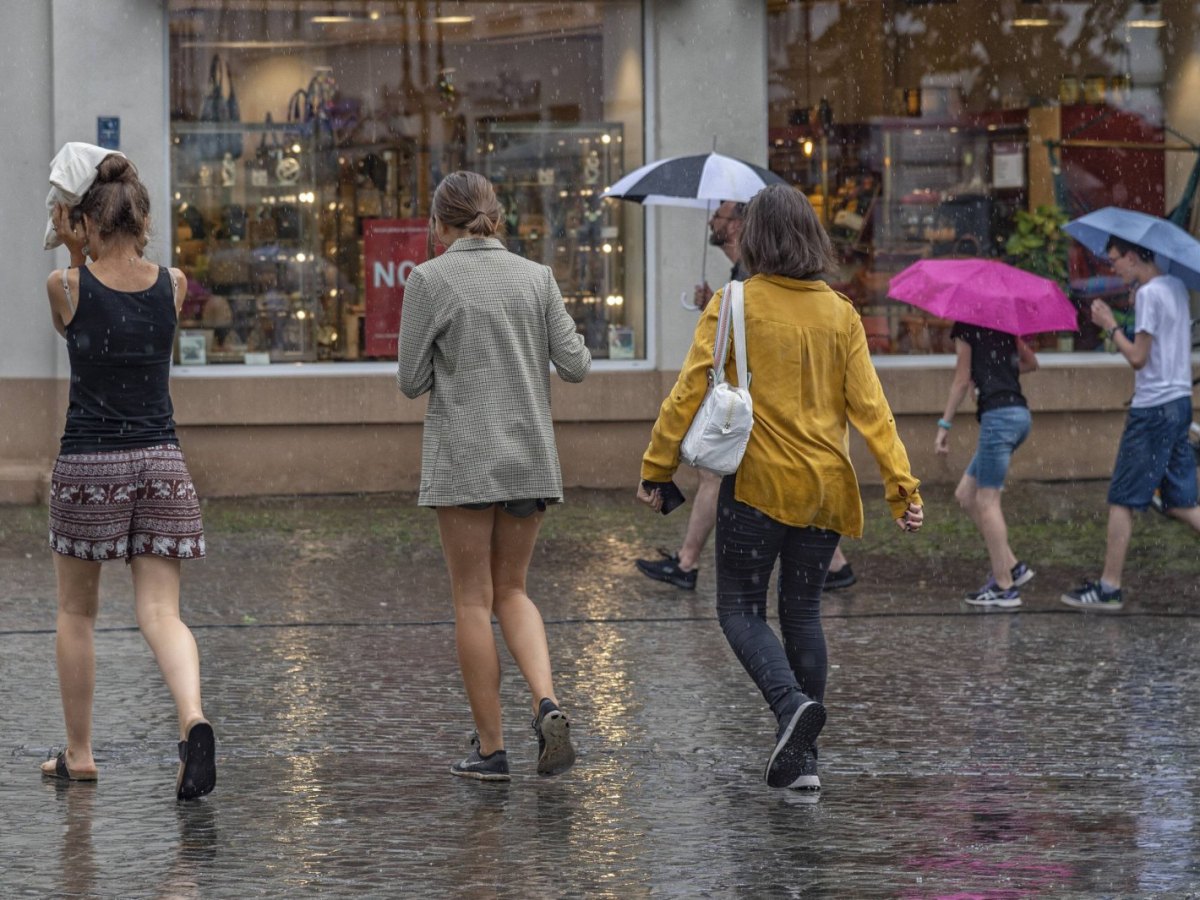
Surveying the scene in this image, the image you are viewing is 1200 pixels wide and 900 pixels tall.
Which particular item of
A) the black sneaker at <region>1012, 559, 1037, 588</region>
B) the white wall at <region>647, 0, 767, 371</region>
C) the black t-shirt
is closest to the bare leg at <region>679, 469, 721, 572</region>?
the black t-shirt

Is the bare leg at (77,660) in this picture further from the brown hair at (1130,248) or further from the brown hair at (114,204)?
the brown hair at (1130,248)

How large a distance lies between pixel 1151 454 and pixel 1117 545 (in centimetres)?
44

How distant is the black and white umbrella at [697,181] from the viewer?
34.6 ft

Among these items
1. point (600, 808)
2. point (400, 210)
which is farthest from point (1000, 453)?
point (400, 210)

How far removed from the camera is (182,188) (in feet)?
45.5

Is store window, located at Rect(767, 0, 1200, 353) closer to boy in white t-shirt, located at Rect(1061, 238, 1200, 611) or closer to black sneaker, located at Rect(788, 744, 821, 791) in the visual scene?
boy in white t-shirt, located at Rect(1061, 238, 1200, 611)

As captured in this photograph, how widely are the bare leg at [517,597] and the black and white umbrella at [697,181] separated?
4.70m

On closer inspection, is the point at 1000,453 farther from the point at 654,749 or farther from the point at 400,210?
the point at 400,210

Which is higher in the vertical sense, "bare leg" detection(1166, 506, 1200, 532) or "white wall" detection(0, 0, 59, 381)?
"white wall" detection(0, 0, 59, 381)

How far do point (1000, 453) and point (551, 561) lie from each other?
8.71 ft

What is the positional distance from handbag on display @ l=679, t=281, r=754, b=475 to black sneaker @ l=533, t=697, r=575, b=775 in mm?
823

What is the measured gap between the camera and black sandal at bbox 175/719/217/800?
5484 mm

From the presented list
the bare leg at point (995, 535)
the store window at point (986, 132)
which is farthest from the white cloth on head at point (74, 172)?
the store window at point (986, 132)

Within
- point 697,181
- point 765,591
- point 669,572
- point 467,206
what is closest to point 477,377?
point 467,206
